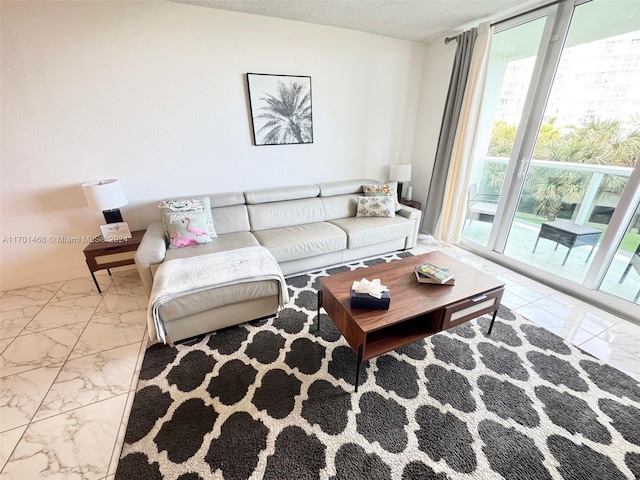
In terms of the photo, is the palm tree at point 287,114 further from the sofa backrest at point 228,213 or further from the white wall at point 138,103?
the sofa backrest at point 228,213

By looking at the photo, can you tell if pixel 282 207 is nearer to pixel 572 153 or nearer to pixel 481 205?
pixel 481 205

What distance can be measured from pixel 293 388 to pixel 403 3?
3308 millimetres

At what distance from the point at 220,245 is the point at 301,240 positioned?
77cm

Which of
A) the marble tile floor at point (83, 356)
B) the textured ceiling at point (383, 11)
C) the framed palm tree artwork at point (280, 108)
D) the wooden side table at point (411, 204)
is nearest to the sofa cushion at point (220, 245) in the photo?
the marble tile floor at point (83, 356)

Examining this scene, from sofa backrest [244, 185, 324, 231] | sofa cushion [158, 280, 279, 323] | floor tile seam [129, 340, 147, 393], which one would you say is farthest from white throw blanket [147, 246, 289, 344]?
sofa backrest [244, 185, 324, 231]

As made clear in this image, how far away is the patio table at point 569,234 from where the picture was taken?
2278 millimetres

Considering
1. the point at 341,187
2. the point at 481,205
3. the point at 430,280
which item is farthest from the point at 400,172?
the point at 430,280

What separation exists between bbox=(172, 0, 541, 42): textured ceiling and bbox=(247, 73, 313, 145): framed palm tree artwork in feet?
1.79

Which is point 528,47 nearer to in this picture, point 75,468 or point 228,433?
point 228,433

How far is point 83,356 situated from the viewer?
1.73 meters

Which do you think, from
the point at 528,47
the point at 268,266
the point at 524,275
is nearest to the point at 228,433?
the point at 268,266

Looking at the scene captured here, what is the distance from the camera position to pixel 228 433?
4.17ft

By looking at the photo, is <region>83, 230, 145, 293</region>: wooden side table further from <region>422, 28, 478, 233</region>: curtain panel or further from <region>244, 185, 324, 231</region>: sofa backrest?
<region>422, 28, 478, 233</region>: curtain panel

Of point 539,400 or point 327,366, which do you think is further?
point 327,366
